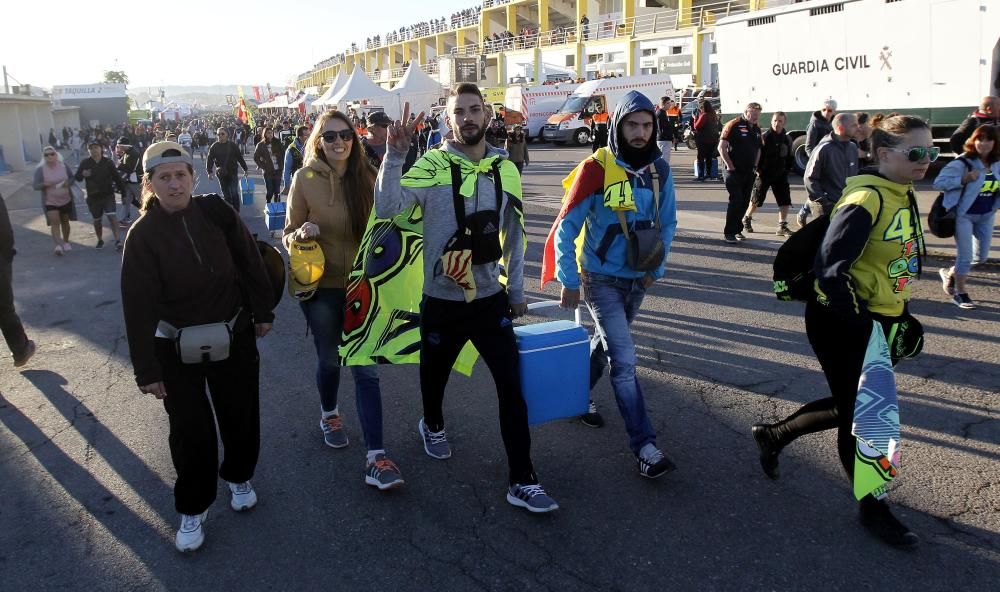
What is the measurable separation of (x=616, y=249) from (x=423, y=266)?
1003 millimetres

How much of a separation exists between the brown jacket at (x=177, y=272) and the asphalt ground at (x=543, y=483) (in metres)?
1.00

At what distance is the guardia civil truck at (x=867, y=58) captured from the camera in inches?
572

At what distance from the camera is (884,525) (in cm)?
313

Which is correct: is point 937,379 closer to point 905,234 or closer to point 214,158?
point 905,234

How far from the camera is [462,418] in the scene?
4.60m

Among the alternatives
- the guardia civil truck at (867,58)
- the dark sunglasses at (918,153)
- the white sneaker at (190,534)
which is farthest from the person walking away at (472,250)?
the guardia civil truck at (867,58)

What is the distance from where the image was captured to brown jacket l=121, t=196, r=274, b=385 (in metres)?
2.95

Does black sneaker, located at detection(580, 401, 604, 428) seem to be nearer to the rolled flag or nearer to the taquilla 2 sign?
the rolled flag

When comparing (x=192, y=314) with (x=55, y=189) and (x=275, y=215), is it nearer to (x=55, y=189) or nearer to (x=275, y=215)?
(x=275, y=215)

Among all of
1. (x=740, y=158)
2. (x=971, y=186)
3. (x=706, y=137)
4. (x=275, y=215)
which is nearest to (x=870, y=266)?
(x=971, y=186)

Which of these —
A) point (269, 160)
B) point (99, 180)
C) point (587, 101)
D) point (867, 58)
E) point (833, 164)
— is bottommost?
point (833, 164)

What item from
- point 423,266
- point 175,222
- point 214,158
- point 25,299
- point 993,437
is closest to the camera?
point 175,222

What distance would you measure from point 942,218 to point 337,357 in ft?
16.5

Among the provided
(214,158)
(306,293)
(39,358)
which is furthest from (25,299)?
(306,293)
